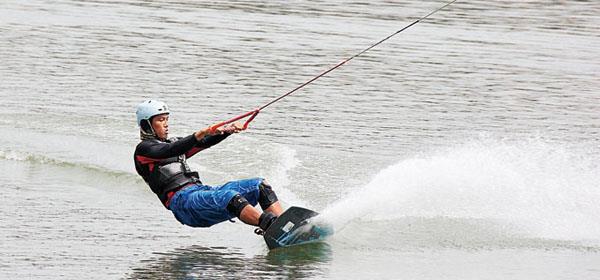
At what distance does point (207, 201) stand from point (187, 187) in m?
0.40

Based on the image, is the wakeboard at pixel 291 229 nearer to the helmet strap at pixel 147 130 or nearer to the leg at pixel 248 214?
the leg at pixel 248 214

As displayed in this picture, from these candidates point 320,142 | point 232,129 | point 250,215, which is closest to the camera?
point 232,129

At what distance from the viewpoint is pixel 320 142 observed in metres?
18.3

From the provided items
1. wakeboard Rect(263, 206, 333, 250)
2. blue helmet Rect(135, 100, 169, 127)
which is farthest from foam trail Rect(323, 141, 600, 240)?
blue helmet Rect(135, 100, 169, 127)

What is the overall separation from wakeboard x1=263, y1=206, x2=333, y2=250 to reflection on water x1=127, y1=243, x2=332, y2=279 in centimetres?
8

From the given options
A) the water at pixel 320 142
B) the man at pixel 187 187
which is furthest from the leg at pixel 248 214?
the water at pixel 320 142

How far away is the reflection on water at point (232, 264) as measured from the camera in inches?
421

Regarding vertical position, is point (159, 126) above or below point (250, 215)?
above

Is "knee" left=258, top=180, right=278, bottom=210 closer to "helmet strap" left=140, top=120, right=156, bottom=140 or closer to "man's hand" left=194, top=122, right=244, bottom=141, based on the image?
"man's hand" left=194, top=122, right=244, bottom=141

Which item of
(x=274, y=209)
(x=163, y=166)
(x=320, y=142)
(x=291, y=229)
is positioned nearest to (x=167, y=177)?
(x=163, y=166)

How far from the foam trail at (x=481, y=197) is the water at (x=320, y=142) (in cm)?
3

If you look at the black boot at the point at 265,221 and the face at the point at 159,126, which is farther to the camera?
the face at the point at 159,126

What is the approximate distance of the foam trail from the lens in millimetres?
12961

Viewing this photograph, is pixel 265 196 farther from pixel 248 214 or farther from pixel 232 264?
pixel 232 264
